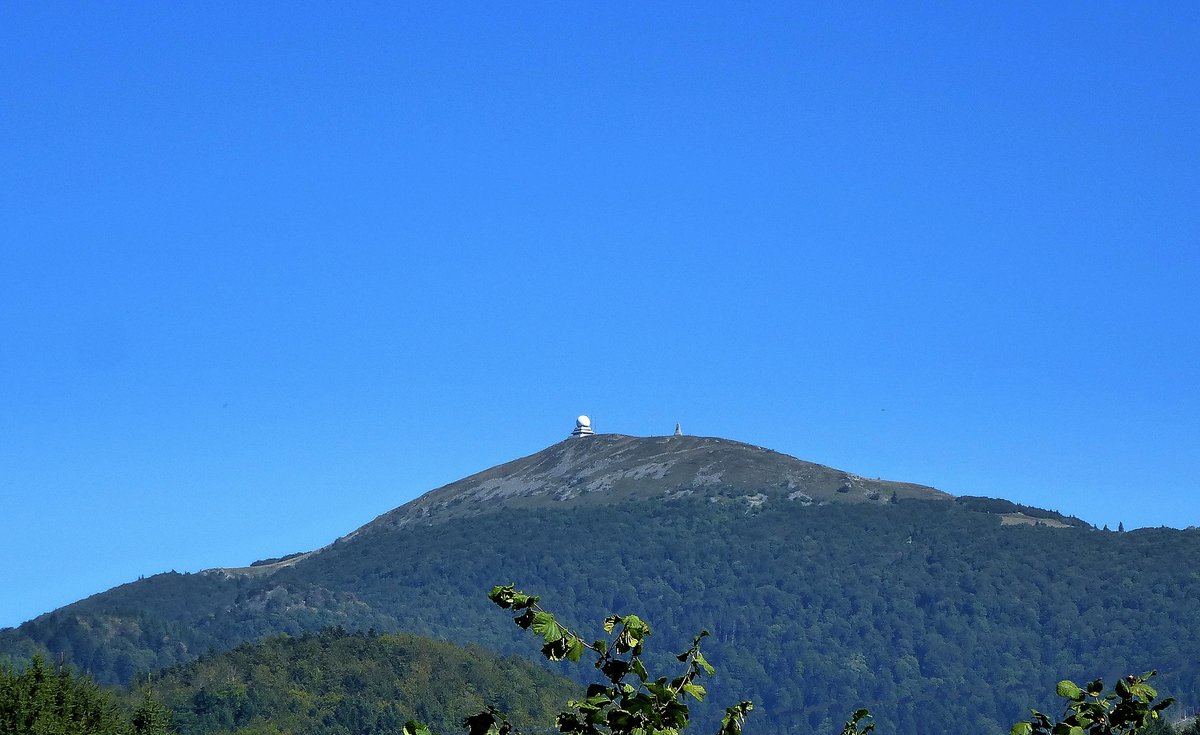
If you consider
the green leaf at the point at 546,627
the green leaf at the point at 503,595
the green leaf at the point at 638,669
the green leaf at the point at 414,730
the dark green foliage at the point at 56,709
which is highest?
the dark green foliage at the point at 56,709

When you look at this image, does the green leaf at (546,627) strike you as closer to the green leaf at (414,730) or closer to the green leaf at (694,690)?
the green leaf at (414,730)

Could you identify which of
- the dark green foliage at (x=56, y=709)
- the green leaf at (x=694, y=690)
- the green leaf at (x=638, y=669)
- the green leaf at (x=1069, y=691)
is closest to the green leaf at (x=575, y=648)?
the green leaf at (x=638, y=669)

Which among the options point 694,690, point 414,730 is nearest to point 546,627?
point 414,730

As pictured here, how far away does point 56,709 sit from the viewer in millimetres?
58781

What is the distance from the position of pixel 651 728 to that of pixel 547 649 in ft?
2.71

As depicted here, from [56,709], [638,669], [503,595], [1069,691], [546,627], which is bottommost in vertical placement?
[1069,691]

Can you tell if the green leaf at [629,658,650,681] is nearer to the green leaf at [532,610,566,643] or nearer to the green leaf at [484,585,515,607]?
the green leaf at [532,610,566,643]

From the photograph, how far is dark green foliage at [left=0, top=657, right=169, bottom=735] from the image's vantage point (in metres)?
56.1

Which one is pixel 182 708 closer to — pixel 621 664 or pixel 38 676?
pixel 38 676

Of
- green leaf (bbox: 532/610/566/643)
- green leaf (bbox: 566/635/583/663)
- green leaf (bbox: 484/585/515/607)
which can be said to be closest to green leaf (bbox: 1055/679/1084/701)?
green leaf (bbox: 566/635/583/663)

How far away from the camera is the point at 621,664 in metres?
10.1

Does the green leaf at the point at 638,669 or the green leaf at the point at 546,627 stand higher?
the green leaf at the point at 546,627

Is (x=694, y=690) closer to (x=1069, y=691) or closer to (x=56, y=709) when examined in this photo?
(x=1069, y=691)

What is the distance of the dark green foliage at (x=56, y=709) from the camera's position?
5606cm
